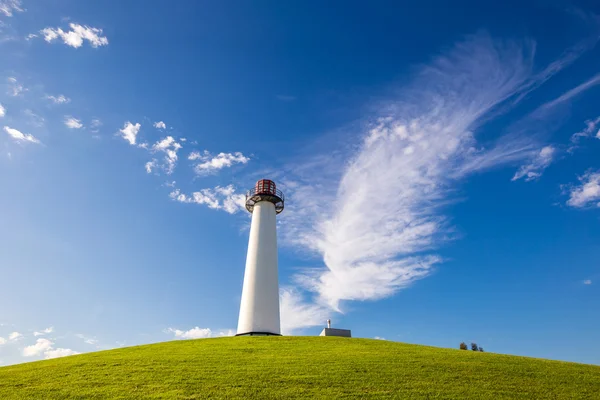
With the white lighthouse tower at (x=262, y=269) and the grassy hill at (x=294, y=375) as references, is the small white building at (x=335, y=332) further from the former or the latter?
the grassy hill at (x=294, y=375)

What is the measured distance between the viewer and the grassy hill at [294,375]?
16750 mm

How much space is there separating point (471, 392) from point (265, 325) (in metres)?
20.7

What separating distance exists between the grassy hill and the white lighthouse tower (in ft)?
27.8

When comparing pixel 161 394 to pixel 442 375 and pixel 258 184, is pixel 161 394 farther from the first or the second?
pixel 258 184

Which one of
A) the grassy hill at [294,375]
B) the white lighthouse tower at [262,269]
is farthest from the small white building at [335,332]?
the grassy hill at [294,375]

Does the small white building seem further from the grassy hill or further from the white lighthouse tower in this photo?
the grassy hill

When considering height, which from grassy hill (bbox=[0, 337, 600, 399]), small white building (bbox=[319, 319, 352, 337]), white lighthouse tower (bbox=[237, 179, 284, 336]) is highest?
white lighthouse tower (bbox=[237, 179, 284, 336])

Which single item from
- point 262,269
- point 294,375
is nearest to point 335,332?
point 262,269

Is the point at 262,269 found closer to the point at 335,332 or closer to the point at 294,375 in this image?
the point at 335,332

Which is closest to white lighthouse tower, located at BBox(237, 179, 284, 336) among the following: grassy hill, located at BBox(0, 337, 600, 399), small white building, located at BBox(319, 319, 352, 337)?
small white building, located at BBox(319, 319, 352, 337)

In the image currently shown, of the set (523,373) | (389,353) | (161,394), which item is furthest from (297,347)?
(523,373)

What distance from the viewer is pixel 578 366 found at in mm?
24219

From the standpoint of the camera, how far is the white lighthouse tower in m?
34.8

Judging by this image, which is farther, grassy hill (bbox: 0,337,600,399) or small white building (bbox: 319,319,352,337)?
small white building (bbox: 319,319,352,337)
